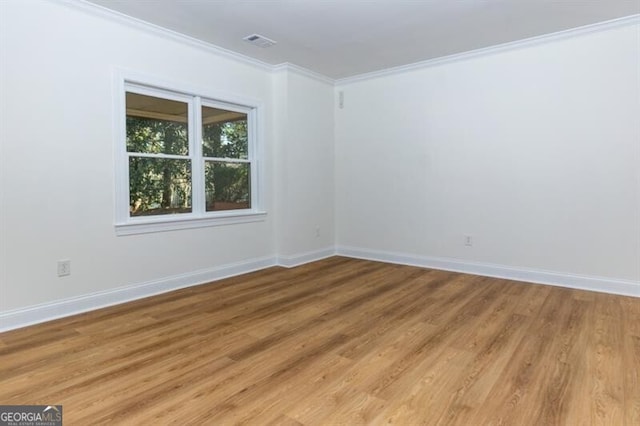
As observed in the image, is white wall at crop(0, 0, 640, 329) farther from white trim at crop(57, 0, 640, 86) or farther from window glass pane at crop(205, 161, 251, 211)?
window glass pane at crop(205, 161, 251, 211)

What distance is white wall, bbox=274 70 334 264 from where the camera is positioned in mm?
4812

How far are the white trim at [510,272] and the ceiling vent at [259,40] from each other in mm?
2956

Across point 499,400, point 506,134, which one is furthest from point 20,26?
point 506,134

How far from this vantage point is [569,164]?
379cm

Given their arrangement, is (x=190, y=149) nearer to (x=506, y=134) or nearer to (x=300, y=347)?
(x=300, y=347)

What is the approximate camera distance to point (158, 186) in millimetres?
3744

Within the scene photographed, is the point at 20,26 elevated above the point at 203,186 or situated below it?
above

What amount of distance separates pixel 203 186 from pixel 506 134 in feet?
11.2

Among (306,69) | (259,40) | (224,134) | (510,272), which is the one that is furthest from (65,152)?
(510,272)

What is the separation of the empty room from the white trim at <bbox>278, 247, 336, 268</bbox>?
56 millimetres

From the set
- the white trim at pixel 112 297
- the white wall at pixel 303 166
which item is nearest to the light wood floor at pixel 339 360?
the white trim at pixel 112 297

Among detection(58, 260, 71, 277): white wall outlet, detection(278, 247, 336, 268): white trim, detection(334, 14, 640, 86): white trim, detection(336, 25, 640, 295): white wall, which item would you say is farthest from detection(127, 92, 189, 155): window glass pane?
detection(334, 14, 640, 86): white trim

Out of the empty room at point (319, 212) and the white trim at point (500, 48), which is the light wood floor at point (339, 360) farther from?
the white trim at point (500, 48)

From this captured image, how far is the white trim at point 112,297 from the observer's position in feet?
9.22
